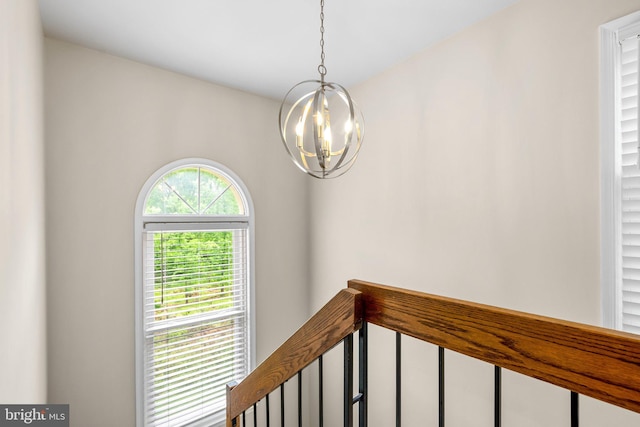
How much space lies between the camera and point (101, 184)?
2.40 meters

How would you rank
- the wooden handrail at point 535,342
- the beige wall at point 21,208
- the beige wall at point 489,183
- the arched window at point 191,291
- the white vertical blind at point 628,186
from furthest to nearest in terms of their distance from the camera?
the arched window at point 191,291 → the beige wall at point 489,183 → the white vertical blind at point 628,186 → the beige wall at point 21,208 → the wooden handrail at point 535,342

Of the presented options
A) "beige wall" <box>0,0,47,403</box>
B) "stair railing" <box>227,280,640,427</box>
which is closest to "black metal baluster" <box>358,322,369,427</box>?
"stair railing" <box>227,280,640,427</box>

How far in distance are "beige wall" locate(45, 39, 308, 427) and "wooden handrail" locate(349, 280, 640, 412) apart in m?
2.34

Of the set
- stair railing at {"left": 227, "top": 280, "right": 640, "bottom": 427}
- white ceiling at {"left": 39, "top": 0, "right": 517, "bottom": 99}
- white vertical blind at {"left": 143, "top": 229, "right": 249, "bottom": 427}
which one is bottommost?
white vertical blind at {"left": 143, "top": 229, "right": 249, "bottom": 427}

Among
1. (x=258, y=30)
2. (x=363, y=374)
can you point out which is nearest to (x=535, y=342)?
(x=363, y=374)

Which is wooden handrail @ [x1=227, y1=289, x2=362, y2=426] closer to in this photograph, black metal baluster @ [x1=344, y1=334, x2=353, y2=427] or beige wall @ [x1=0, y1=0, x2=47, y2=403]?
black metal baluster @ [x1=344, y1=334, x2=353, y2=427]

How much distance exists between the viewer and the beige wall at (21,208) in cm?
112

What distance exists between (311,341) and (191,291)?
2143 mm

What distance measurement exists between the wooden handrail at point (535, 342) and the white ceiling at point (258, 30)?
1784mm

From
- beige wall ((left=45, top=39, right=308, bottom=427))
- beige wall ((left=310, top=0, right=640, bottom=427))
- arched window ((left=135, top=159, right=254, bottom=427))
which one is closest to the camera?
beige wall ((left=310, top=0, right=640, bottom=427))

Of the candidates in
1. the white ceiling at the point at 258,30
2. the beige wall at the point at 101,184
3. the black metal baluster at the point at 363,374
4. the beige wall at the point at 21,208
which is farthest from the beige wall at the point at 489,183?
the beige wall at the point at 21,208

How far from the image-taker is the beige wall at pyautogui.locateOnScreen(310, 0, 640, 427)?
168cm

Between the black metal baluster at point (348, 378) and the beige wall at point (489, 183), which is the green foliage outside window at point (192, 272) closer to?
the beige wall at point (489, 183)

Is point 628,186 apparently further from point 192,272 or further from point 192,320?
point 192,320
